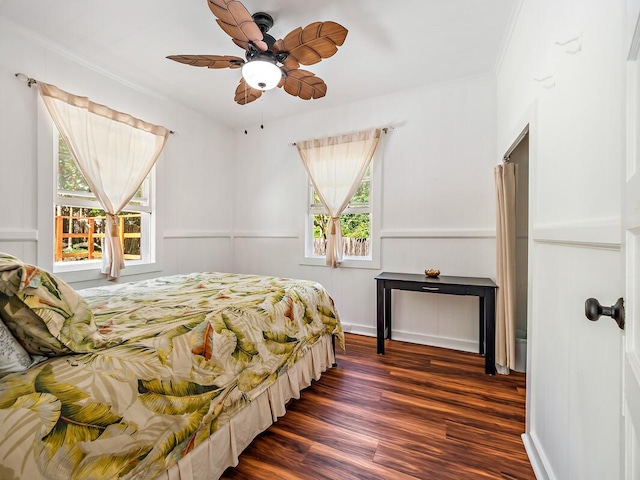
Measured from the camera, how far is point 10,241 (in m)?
2.11

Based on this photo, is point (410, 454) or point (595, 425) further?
point (410, 454)

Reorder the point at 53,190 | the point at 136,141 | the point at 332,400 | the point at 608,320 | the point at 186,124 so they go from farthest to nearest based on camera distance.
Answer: the point at 186,124
the point at 136,141
the point at 53,190
the point at 332,400
the point at 608,320

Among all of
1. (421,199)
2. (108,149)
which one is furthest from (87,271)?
(421,199)

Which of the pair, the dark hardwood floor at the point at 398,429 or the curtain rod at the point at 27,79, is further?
the curtain rod at the point at 27,79

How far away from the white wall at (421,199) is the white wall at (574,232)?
4.08 ft

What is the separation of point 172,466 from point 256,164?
3474 mm

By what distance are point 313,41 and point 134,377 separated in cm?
194

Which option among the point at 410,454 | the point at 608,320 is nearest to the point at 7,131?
the point at 410,454

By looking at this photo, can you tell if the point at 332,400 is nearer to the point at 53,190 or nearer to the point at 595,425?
the point at 595,425

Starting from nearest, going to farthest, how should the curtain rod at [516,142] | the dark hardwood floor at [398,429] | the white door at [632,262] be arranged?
the white door at [632,262] → the dark hardwood floor at [398,429] → the curtain rod at [516,142]

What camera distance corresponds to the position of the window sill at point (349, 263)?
3.30 m

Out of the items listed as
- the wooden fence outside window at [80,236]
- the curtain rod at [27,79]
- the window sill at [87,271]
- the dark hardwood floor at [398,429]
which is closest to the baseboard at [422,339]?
the dark hardwood floor at [398,429]

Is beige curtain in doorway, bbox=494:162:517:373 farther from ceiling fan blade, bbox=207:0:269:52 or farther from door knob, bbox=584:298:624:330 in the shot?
ceiling fan blade, bbox=207:0:269:52

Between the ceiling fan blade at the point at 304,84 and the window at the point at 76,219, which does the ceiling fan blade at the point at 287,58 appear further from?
the window at the point at 76,219
